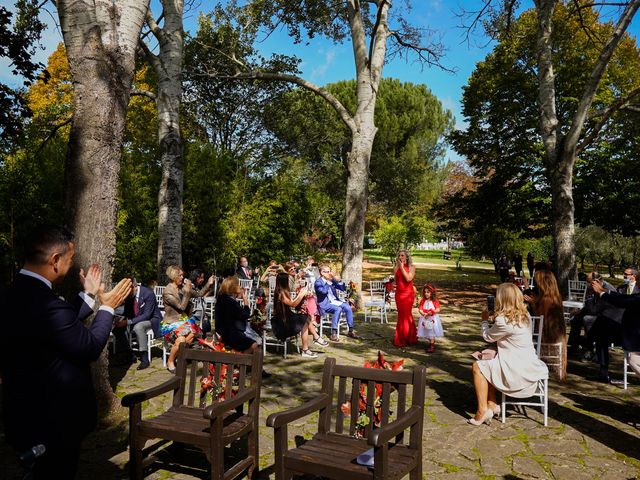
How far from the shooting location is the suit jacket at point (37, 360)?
230cm

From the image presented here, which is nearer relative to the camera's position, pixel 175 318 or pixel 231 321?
pixel 231 321

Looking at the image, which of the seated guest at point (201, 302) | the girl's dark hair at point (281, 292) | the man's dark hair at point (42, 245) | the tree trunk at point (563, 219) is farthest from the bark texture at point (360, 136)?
the man's dark hair at point (42, 245)

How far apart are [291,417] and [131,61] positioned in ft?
13.6

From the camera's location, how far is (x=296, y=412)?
3.17 metres

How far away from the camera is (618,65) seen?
21.4 m

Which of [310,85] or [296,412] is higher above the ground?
[310,85]

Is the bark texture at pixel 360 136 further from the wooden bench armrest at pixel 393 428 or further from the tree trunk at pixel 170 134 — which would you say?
the wooden bench armrest at pixel 393 428

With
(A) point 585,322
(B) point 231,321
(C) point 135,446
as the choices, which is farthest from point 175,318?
(A) point 585,322

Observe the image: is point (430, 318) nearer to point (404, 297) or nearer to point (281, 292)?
point (404, 297)

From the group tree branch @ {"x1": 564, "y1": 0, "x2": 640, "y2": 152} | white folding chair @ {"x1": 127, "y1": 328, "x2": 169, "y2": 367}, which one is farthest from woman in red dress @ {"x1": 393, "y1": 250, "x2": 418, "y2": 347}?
tree branch @ {"x1": 564, "y1": 0, "x2": 640, "y2": 152}

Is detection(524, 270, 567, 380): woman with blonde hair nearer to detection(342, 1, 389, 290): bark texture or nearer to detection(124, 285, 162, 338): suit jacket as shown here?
detection(124, 285, 162, 338): suit jacket

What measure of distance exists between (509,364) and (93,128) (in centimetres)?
504

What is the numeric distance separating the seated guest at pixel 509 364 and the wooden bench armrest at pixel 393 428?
7.41ft

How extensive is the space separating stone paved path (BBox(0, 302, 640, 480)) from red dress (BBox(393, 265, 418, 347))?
1.25 m
